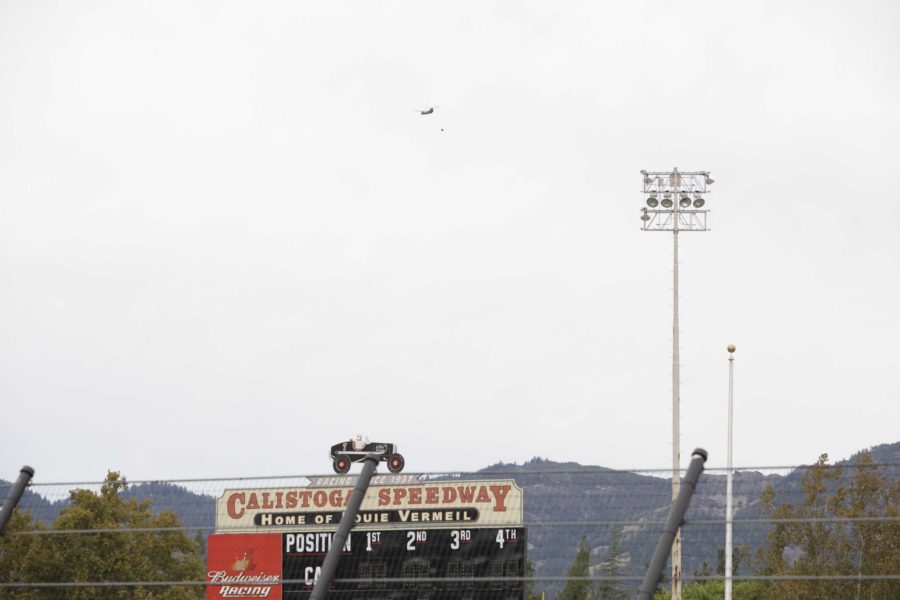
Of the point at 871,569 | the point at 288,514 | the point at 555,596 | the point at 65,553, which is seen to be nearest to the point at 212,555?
the point at 288,514

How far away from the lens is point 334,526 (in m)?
27.2

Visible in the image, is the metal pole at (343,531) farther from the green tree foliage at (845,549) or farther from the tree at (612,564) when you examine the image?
the green tree foliage at (845,549)

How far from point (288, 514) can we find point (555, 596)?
18753 millimetres

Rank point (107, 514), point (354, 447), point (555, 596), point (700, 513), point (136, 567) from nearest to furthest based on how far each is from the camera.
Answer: point (700, 513)
point (555, 596)
point (354, 447)
point (136, 567)
point (107, 514)

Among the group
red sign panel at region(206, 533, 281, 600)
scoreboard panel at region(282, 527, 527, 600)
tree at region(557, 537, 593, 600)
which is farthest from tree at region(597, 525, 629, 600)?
red sign panel at region(206, 533, 281, 600)

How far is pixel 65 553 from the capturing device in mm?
34781

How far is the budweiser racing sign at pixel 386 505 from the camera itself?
26484 millimetres

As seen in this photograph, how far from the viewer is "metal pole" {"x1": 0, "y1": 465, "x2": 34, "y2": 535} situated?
33.3 feet

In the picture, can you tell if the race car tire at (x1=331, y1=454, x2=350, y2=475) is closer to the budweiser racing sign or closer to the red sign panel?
the budweiser racing sign

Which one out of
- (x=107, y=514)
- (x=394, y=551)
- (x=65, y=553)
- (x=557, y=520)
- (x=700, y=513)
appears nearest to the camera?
(x=700, y=513)

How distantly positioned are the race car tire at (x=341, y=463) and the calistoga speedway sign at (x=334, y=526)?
181 centimetres

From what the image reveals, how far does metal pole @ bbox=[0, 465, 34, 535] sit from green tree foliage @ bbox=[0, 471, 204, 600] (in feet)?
55.1

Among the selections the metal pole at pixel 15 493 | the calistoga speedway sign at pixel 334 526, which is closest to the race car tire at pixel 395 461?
the calistoga speedway sign at pixel 334 526

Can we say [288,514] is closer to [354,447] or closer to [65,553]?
[354,447]
